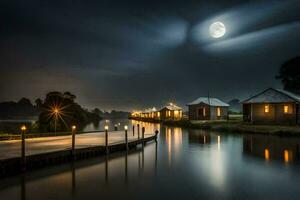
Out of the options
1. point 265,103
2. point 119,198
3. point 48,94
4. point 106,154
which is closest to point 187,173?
point 119,198

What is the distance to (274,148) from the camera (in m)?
24.6

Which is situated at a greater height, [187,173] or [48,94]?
[48,94]

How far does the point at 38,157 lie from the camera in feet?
50.8

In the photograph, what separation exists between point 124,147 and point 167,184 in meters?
10.6

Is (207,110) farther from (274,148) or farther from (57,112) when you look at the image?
(274,148)

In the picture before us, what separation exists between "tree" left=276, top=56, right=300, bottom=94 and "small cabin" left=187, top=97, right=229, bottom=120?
1832 centimetres

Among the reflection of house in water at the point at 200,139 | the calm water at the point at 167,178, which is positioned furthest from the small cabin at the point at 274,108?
the calm water at the point at 167,178

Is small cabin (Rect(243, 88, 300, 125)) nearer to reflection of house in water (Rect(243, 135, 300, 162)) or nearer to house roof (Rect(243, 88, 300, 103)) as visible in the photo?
house roof (Rect(243, 88, 300, 103))

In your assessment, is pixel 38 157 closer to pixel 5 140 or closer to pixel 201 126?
pixel 5 140

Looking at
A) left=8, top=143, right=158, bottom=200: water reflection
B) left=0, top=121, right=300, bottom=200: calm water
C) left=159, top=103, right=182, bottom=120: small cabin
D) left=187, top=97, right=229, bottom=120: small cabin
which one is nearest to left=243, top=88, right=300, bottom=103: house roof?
left=187, top=97, right=229, bottom=120: small cabin

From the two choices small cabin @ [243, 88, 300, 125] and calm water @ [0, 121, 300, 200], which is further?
small cabin @ [243, 88, 300, 125]

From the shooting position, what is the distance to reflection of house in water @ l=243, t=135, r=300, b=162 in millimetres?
21013

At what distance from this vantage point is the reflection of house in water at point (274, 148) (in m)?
21.0

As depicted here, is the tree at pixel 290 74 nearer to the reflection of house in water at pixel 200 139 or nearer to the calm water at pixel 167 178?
the reflection of house in water at pixel 200 139
